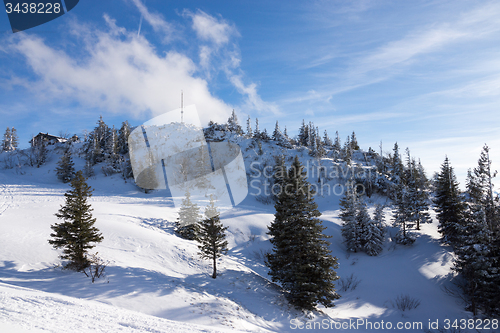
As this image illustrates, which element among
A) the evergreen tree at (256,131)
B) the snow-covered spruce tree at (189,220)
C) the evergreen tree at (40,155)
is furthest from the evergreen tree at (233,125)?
the snow-covered spruce tree at (189,220)

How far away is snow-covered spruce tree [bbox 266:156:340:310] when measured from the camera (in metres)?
14.8

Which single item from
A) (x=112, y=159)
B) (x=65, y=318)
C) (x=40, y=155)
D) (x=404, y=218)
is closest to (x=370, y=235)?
(x=404, y=218)

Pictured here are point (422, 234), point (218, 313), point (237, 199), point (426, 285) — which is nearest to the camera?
point (218, 313)

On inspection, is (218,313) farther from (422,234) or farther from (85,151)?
(85,151)

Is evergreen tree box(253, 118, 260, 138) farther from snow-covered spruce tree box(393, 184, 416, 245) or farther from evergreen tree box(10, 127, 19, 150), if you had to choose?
evergreen tree box(10, 127, 19, 150)

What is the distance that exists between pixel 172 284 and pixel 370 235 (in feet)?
74.2

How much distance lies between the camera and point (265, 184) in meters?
52.0

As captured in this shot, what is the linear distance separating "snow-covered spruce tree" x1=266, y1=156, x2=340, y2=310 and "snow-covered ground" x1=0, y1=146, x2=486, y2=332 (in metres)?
1.44

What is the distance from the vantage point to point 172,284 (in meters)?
14.5

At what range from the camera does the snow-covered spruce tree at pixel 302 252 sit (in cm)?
1476

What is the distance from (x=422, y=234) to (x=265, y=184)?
29623mm

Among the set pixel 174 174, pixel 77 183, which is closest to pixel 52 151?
pixel 174 174

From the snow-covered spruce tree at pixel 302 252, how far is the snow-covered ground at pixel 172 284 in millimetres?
1444

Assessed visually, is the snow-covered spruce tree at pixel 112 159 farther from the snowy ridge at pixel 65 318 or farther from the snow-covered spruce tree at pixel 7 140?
the snowy ridge at pixel 65 318
